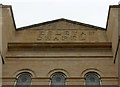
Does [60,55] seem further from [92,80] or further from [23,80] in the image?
[23,80]

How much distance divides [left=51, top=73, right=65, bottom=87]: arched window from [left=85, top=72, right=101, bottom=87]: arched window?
40.9 inches

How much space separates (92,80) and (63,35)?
3.03 m

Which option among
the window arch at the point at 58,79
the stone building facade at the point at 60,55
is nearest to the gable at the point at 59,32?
the stone building facade at the point at 60,55

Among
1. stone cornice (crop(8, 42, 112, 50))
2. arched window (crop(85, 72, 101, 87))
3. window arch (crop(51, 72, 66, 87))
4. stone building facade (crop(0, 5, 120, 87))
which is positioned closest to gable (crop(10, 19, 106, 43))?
stone building facade (crop(0, 5, 120, 87))

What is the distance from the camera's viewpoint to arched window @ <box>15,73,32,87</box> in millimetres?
16625

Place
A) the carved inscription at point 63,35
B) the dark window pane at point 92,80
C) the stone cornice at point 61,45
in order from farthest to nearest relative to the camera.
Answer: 1. the carved inscription at point 63,35
2. the stone cornice at point 61,45
3. the dark window pane at point 92,80

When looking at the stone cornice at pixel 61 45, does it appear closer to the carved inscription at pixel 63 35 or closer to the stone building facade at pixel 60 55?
the stone building facade at pixel 60 55

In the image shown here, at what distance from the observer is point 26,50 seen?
17766 mm

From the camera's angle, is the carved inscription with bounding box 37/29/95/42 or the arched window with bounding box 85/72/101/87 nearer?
the arched window with bounding box 85/72/101/87

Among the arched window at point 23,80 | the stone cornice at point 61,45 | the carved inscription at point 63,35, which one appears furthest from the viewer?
the carved inscription at point 63,35

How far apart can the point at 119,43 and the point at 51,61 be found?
11.4 ft

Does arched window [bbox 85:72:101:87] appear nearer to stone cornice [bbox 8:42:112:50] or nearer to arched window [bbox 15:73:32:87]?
stone cornice [bbox 8:42:112:50]

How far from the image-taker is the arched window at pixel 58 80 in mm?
16594

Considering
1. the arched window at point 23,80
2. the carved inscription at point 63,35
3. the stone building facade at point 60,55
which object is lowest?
the arched window at point 23,80
